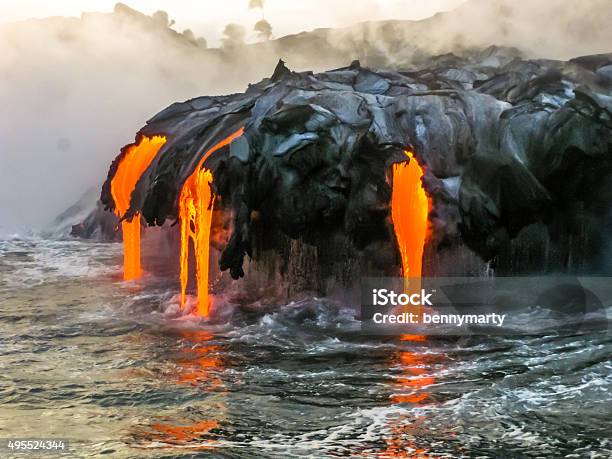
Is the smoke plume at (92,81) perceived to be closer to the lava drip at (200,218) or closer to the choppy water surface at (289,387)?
the lava drip at (200,218)

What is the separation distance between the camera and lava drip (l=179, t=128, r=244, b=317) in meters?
12.4

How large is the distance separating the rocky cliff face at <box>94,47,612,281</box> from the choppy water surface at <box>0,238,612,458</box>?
51.5 inches

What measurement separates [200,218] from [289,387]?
177 inches

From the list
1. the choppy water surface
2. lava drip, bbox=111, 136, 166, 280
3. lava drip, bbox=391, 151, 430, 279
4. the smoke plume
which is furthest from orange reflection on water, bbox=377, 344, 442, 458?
the smoke plume

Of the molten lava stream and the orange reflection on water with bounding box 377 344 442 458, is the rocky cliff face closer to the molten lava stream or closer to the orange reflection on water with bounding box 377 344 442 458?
the molten lava stream

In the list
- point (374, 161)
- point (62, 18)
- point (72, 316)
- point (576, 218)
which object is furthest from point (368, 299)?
point (62, 18)

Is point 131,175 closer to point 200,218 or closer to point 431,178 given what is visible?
point 200,218

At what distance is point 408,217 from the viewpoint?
12195 mm

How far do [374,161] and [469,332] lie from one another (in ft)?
9.53

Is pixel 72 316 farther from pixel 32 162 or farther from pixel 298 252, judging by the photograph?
→ pixel 32 162

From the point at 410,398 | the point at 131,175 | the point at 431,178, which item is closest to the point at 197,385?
the point at 410,398

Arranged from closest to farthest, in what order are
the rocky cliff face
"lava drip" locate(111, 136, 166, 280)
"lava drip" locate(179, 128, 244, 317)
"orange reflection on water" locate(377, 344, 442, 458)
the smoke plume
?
"orange reflection on water" locate(377, 344, 442, 458) → the rocky cliff face → "lava drip" locate(179, 128, 244, 317) → "lava drip" locate(111, 136, 166, 280) → the smoke plume

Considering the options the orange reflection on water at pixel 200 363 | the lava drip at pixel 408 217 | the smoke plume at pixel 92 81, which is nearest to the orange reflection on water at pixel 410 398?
the lava drip at pixel 408 217

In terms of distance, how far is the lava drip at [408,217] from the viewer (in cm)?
1212
